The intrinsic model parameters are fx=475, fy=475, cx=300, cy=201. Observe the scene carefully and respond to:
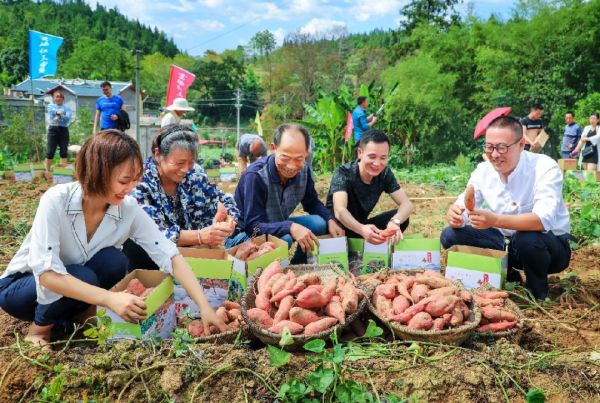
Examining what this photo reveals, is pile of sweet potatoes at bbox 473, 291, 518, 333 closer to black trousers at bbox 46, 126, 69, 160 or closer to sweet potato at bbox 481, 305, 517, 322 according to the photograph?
sweet potato at bbox 481, 305, 517, 322

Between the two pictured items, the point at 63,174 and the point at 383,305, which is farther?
the point at 63,174

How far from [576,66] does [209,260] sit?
686 inches

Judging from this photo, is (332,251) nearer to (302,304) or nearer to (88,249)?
(302,304)

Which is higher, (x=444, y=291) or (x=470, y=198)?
(x=470, y=198)

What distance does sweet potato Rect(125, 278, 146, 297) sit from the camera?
2239mm

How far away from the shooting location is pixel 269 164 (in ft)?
10.8

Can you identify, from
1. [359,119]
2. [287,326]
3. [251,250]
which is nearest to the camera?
[287,326]

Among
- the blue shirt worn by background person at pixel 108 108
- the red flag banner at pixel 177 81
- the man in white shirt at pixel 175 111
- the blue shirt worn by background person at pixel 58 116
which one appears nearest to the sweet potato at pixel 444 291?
the man in white shirt at pixel 175 111

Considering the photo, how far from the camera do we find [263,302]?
224 cm

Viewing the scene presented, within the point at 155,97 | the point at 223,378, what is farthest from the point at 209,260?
the point at 155,97

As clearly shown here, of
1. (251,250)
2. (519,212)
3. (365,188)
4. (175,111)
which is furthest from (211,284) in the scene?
(175,111)

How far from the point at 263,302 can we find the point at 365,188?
1.60m

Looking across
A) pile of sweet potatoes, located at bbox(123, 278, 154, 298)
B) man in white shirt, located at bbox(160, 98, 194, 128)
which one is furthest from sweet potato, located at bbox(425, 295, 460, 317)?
man in white shirt, located at bbox(160, 98, 194, 128)

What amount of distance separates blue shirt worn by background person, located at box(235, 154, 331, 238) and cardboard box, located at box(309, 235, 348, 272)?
0.90 ft
